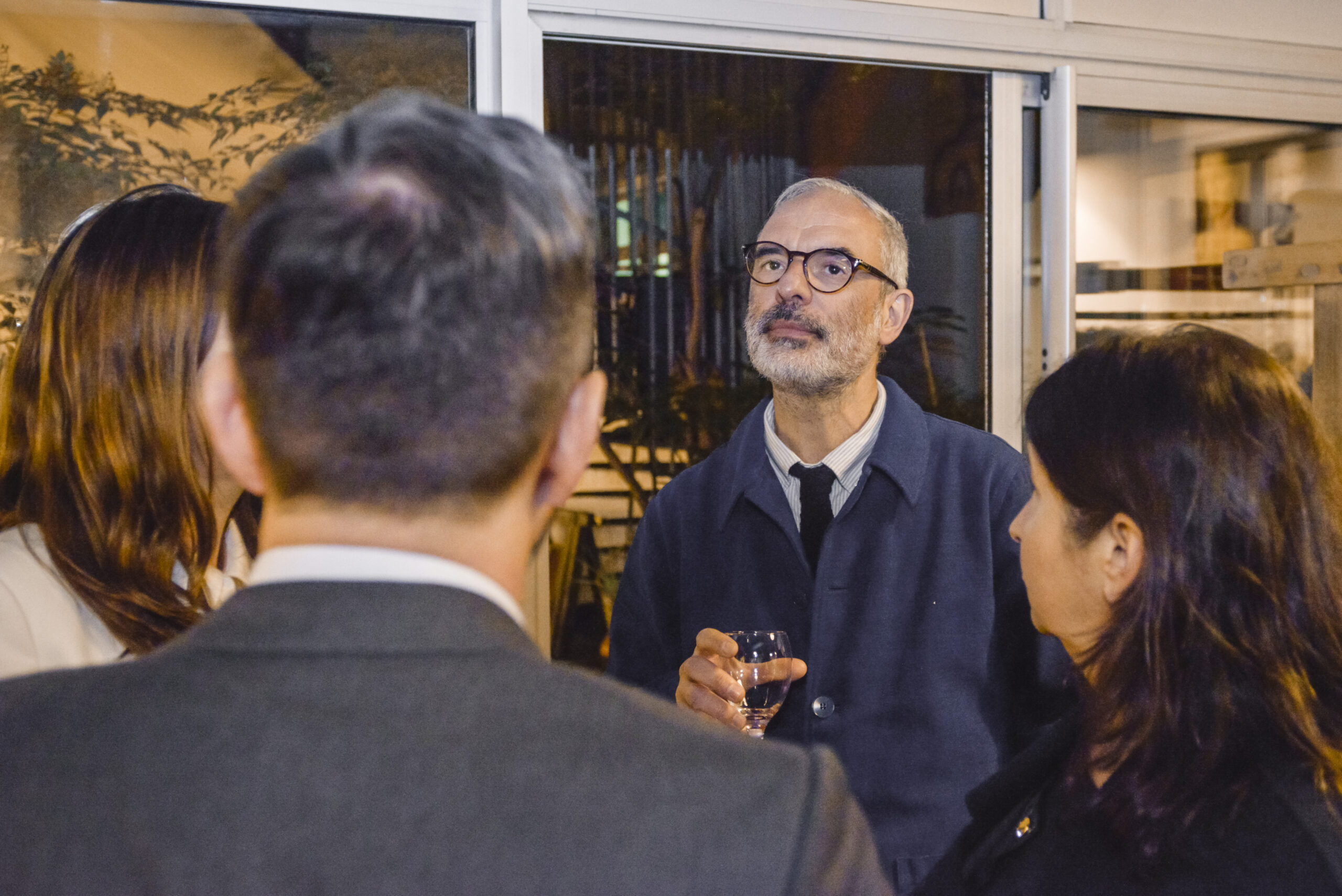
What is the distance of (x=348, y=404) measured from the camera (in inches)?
23.8

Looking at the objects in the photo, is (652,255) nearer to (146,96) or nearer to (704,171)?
(704,171)

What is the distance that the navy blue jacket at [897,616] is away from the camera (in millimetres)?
1836

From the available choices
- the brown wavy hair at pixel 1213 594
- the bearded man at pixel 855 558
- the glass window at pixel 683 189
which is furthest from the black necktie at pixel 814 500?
the brown wavy hair at pixel 1213 594

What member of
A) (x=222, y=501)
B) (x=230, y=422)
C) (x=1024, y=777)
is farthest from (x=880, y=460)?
(x=230, y=422)

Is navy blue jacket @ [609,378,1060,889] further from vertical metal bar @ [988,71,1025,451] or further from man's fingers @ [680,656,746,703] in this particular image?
vertical metal bar @ [988,71,1025,451]

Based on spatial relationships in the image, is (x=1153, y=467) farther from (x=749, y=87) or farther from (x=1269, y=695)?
(x=749, y=87)

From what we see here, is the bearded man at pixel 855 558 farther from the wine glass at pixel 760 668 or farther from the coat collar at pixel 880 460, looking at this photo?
the wine glass at pixel 760 668

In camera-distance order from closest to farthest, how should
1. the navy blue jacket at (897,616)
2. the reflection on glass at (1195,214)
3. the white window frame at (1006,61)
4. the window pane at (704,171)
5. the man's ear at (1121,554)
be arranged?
the man's ear at (1121,554) < the navy blue jacket at (897,616) < the white window frame at (1006,61) < the window pane at (704,171) < the reflection on glass at (1195,214)

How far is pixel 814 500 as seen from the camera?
203 centimetres

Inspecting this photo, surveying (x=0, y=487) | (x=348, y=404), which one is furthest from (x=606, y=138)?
(x=348, y=404)

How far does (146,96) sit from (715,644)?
1524 millimetres

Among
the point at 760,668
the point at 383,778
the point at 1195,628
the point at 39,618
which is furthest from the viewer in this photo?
the point at 760,668

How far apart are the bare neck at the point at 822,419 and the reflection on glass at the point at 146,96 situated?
3.51 ft

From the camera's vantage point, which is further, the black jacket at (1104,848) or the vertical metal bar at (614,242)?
the vertical metal bar at (614,242)
